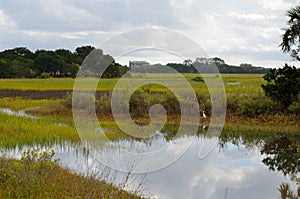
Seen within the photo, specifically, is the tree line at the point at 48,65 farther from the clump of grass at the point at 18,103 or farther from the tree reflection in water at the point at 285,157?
the tree reflection in water at the point at 285,157

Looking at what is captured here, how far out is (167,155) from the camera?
9.62m

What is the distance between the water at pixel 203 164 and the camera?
7051 millimetres

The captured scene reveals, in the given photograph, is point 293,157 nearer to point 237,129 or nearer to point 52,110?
point 237,129

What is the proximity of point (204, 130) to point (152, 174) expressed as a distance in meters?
5.91

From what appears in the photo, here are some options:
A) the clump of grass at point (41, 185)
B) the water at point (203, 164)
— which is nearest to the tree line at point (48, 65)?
the water at point (203, 164)

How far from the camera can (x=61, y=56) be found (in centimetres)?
4756

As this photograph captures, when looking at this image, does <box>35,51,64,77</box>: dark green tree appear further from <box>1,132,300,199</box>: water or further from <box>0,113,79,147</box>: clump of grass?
<box>1,132,300,199</box>: water

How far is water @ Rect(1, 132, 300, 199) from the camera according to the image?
7.05m

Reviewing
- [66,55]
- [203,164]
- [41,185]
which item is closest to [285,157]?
[203,164]

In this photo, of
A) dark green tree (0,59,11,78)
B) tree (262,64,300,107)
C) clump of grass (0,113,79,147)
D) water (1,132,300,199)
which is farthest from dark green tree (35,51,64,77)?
water (1,132,300,199)

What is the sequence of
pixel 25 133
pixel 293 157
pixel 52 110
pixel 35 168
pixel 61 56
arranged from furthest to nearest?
pixel 61 56 < pixel 52 110 < pixel 25 133 < pixel 293 157 < pixel 35 168

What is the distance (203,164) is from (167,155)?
1.05m

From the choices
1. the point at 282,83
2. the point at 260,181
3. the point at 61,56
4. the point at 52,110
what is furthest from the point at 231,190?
the point at 61,56

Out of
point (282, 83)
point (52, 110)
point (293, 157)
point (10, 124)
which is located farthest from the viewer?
point (52, 110)
